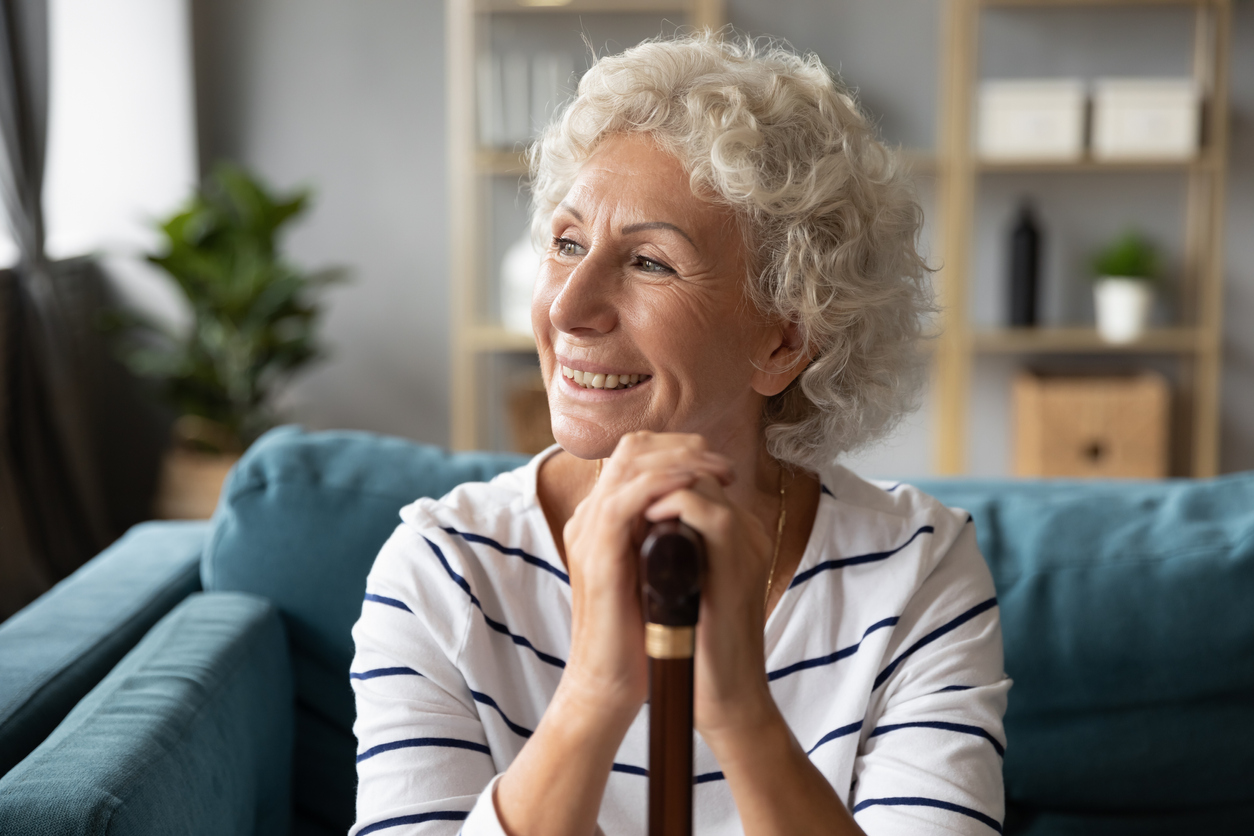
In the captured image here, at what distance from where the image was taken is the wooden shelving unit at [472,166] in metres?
4.12

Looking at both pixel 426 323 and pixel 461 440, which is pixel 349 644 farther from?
pixel 426 323

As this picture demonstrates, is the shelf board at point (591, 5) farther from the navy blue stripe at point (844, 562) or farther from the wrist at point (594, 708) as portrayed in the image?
the wrist at point (594, 708)

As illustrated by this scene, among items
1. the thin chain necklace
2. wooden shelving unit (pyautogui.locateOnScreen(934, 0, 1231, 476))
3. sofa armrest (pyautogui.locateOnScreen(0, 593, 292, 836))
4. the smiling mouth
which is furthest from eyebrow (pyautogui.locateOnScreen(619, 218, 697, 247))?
wooden shelving unit (pyautogui.locateOnScreen(934, 0, 1231, 476))

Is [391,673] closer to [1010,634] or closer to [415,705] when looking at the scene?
[415,705]

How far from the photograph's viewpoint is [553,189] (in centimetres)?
135

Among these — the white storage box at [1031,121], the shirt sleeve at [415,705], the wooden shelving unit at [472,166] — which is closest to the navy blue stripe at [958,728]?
the shirt sleeve at [415,705]

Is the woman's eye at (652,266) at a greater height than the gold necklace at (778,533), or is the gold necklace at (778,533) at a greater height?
the woman's eye at (652,266)

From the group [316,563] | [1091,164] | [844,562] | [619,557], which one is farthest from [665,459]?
[1091,164]

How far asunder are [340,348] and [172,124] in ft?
3.25

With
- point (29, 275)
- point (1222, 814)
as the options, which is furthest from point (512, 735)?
point (29, 275)

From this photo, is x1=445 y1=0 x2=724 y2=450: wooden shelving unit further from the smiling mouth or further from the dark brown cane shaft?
the dark brown cane shaft

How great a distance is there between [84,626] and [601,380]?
801 mm

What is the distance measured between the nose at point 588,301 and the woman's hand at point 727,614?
1.01 feet

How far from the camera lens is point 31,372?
3582 mm
